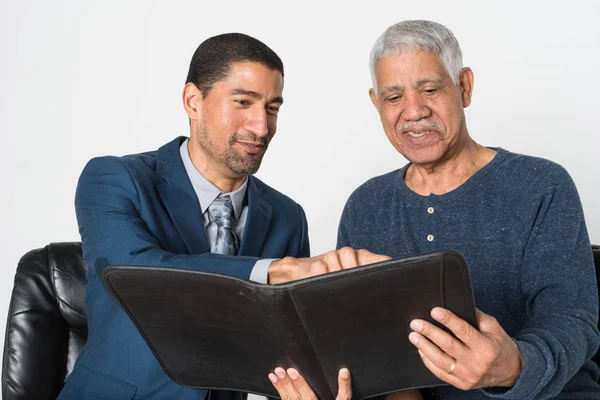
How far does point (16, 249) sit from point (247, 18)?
1675mm

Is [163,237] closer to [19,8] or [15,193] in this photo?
[15,193]

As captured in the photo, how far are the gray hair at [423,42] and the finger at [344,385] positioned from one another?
106cm

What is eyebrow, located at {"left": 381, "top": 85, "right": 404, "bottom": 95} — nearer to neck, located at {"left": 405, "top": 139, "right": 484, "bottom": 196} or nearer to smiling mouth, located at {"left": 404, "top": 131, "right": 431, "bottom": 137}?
smiling mouth, located at {"left": 404, "top": 131, "right": 431, "bottom": 137}

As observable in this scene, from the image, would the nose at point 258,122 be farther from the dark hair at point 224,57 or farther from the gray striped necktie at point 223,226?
the gray striped necktie at point 223,226

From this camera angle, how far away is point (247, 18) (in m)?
3.80

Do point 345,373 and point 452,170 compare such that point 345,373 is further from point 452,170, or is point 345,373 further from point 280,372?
point 452,170

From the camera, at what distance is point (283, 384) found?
5.58ft

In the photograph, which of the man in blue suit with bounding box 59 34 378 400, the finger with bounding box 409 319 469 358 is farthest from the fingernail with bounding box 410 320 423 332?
the man in blue suit with bounding box 59 34 378 400

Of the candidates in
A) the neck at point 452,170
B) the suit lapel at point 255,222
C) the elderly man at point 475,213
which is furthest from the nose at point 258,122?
the neck at point 452,170

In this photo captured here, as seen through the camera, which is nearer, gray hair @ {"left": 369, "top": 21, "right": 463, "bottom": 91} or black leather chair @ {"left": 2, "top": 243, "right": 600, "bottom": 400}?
gray hair @ {"left": 369, "top": 21, "right": 463, "bottom": 91}

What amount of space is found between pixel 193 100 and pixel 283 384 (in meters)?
1.20

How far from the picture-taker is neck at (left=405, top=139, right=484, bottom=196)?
7.73 feet

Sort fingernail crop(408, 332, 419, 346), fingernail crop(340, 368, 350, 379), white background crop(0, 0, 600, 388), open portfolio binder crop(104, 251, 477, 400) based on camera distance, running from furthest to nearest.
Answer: white background crop(0, 0, 600, 388), fingernail crop(340, 368, 350, 379), fingernail crop(408, 332, 419, 346), open portfolio binder crop(104, 251, 477, 400)

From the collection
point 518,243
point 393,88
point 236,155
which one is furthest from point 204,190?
point 518,243
